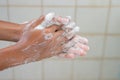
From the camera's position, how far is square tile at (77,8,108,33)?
1054mm

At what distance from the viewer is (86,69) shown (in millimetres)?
1155

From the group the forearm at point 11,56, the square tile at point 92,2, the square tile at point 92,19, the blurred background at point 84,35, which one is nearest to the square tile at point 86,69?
the blurred background at point 84,35

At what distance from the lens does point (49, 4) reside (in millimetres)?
1042

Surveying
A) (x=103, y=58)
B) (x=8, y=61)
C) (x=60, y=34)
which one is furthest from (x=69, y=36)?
(x=103, y=58)

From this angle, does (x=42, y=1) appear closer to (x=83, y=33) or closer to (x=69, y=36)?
(x=83, y=33)

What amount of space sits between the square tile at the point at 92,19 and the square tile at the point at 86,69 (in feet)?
0.60

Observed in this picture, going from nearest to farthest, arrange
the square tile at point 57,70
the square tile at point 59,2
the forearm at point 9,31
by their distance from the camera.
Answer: the forearm at point 9,31
the square tile at point 59,2
the square tile at point 57,70

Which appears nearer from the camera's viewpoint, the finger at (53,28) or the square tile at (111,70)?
the finger at (53,28)

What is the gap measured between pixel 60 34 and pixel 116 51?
55cm

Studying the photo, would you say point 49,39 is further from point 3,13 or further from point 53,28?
point 3,13

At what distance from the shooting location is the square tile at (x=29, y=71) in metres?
1.14

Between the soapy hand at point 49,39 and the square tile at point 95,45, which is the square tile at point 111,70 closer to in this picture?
the square tile at point 95,45

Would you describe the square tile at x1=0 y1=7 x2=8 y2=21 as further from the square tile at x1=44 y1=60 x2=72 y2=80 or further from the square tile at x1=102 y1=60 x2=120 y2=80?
the square tile at x1=102 y1=60 x2=120 y2=80

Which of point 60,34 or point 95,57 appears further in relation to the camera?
point 95,57
